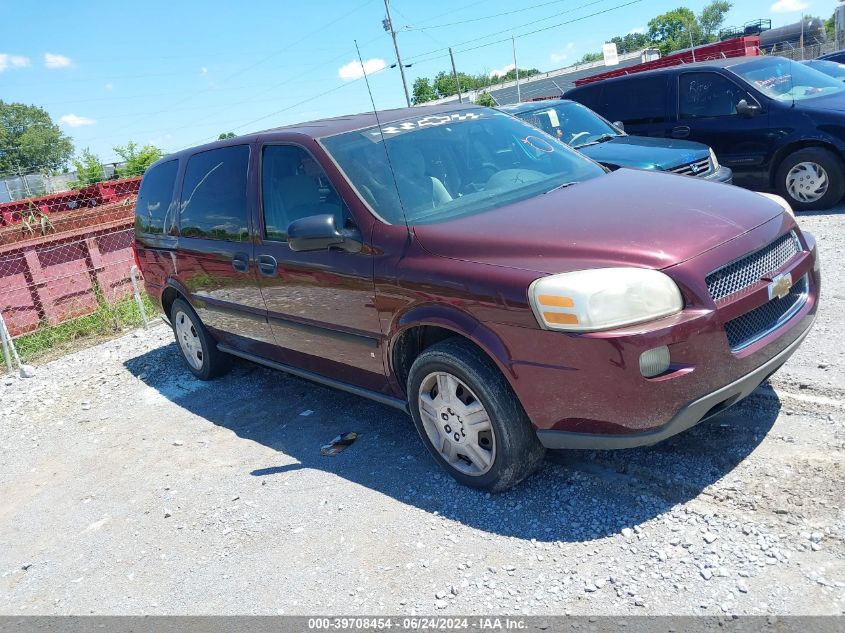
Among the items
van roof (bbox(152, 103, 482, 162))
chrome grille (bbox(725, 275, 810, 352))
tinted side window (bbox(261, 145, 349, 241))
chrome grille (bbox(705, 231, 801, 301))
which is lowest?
chrome grille (bbox(725, 275, 810, 352))

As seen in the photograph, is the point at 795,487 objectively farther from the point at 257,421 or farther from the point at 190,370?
the point at 190,370

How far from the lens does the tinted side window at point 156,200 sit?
19.7ft

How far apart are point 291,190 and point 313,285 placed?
67cm

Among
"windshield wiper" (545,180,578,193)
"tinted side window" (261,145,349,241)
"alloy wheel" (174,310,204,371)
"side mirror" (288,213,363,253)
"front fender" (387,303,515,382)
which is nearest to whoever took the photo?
"front fender" (387,303,515,382)

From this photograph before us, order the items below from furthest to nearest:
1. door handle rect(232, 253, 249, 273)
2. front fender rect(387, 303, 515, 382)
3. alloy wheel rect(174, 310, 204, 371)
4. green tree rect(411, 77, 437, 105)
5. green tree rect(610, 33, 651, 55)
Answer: green tree rect(610, 33, 651, 55)
green tree rect(411, 77, 437, 105)
alloy wheel rect(174, 310, 204, 371)
door handle rect(232, 253, 249, 273)
front fender rect(387, 303, 515, 382)

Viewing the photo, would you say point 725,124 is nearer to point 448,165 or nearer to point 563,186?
point 563,186

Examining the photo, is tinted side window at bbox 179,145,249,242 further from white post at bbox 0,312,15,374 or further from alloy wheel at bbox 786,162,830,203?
alloy wheel at bbox 786,162,830,203

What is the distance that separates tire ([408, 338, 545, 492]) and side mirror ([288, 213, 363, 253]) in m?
0.78

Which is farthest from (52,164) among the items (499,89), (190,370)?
(190,370)

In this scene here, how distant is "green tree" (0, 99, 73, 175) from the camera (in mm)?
101438

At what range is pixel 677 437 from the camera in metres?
3.73

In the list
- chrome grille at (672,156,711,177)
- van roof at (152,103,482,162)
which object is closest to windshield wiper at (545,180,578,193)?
van roof at (152,103,482,162)

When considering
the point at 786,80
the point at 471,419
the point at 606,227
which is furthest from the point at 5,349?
the point at 786,80

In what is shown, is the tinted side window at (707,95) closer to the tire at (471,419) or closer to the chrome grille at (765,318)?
the chrome grille at (765,318)
